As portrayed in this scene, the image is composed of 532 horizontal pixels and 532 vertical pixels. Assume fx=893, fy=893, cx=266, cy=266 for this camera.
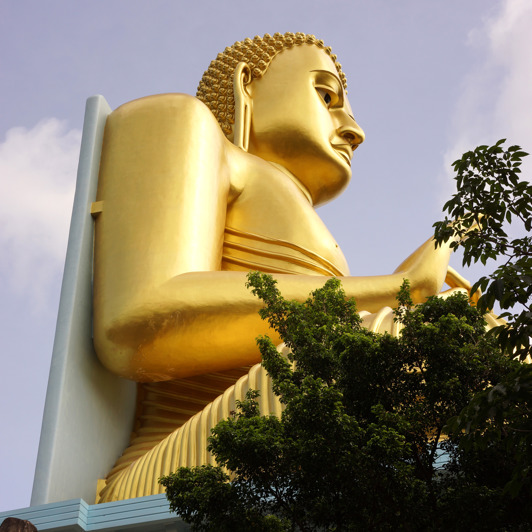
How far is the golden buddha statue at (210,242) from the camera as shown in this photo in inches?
225

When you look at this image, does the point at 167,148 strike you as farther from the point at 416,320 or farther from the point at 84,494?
the point at 416,320

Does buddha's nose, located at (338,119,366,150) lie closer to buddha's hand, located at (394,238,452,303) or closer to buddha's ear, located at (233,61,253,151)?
buddha's ear, located at (233,61,253,151)

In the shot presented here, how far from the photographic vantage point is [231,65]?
8180mm

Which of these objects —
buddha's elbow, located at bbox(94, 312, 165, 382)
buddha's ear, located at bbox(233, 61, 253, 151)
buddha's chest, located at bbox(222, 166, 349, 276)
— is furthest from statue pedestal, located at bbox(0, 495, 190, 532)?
buddha's ear, located at bbox(233, 61, 253, 151)

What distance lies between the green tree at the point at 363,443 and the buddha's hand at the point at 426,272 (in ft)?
7.39

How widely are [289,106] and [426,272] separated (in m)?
2.49

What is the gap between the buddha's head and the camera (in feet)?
25.7

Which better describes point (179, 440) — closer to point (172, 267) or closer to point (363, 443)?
point (172, 267)

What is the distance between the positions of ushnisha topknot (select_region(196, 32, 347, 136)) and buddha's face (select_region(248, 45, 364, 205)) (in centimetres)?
9

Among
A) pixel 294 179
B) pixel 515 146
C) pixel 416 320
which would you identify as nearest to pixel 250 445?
pixel 416 320

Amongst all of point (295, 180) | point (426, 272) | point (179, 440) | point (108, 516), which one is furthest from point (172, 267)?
point (295, 180)

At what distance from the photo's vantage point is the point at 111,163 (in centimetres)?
655

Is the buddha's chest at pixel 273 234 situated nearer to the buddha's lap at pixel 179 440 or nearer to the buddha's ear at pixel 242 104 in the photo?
the buddha's ear at pixel 242 104

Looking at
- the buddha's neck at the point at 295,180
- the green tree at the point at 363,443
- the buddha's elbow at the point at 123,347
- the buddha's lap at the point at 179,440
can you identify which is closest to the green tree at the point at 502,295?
the green tree at the point at 363,443
